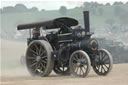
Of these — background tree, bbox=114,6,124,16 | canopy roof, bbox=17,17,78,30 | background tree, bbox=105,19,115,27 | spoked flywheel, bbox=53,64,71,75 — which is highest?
background tree, bbox=114,6,124,16

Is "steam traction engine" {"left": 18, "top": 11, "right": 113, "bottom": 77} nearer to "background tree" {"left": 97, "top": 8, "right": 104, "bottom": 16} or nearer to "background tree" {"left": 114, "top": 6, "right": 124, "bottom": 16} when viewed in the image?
"background tree" {"left": 114, "top": 6, "right": 124, "bottom": 16}

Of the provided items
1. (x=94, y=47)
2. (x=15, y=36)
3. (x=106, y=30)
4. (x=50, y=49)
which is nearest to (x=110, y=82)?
(x=94, y=47)

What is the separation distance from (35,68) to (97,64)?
3.17m

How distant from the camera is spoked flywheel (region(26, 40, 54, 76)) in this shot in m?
19.5

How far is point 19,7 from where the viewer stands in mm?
50406

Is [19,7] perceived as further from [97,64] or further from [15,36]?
[97,64]

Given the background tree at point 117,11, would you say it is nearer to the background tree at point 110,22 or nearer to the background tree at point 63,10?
the background tree at point 110,22

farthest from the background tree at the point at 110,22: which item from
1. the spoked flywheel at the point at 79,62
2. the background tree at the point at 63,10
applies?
the spoked flywheel at the point at 79,62

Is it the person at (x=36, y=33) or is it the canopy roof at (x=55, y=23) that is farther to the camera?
the person at (x=36, y=33)

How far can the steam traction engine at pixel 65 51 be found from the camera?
18641mm

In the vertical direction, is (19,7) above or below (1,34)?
above

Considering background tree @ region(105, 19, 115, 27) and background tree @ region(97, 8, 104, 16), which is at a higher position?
background tree @ region(97, 8, 104, 16)

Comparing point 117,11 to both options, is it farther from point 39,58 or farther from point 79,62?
point 79,62

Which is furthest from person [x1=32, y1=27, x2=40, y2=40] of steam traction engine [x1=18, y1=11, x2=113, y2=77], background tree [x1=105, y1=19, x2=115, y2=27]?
background tree [x1=105, y1=19, x2=115, y2=27]
